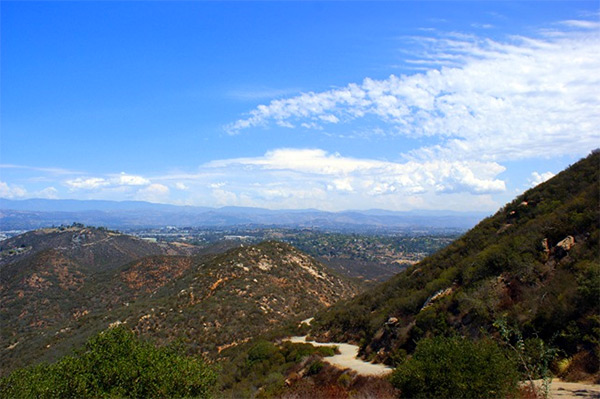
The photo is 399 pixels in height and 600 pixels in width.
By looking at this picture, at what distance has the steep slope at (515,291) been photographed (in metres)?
13.3

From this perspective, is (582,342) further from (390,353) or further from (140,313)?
(140,313)

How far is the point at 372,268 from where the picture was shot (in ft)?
386

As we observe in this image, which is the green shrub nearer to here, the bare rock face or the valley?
the valley

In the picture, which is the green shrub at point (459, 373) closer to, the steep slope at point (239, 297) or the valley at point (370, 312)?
the valley at point (370, 312)

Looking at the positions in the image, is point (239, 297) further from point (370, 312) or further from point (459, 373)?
point (459, 373)

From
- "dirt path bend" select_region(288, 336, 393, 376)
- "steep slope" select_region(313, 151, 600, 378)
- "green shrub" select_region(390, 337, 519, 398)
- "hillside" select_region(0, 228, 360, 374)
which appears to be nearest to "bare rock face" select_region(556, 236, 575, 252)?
A: "steep slope" select_region(313, 151, 600, 378)

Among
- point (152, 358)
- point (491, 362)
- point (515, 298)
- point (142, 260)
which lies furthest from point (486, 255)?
point (142, 260)

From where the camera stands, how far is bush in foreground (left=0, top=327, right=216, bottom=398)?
36.8 ft

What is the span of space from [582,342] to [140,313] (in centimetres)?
3749

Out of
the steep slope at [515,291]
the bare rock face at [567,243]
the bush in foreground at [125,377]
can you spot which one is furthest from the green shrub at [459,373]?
the bare rock face at [567,243]

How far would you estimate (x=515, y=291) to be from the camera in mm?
17234

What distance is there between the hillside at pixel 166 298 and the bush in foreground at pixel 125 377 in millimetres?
10203

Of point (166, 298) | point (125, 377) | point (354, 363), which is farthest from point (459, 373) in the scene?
point (166, 298)

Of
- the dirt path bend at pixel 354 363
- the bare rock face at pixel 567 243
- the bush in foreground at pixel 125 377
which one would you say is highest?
the bare rock face at pixel 567 243
